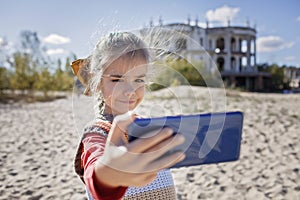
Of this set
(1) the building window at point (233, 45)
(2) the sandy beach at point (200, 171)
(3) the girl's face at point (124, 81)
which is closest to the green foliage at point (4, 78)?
(2) the sandy beach at point (200, 171)

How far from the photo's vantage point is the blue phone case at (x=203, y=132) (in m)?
0.65

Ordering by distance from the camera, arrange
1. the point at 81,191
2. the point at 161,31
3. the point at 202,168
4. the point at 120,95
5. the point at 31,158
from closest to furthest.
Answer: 1. the point at 120,95
2. the point at 161,31
3. the point at 81,191
4. the point at 202,168
5. the point at 31,158

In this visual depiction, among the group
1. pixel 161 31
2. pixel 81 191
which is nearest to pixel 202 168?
pixel 81 191

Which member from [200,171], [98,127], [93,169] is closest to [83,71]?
[98,127]

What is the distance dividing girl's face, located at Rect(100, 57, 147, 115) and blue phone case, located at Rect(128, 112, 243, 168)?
10.9 inches

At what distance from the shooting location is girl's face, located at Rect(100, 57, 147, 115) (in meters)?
0.95

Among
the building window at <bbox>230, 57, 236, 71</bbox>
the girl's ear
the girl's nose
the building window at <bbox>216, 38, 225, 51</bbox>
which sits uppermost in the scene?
the building window at <bbox>216, 38, 225, 51</bbox>

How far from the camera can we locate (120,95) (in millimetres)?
957

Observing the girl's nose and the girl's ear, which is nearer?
the girl's nose

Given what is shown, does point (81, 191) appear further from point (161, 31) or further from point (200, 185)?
point (161, 31)

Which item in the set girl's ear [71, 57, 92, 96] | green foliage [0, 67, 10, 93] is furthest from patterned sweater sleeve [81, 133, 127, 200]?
green foliage [0, 67, 10, 93]

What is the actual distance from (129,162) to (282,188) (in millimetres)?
3650

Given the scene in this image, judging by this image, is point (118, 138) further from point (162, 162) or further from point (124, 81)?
point (124, 81)

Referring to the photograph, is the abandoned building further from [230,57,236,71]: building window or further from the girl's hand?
the girl's hand
